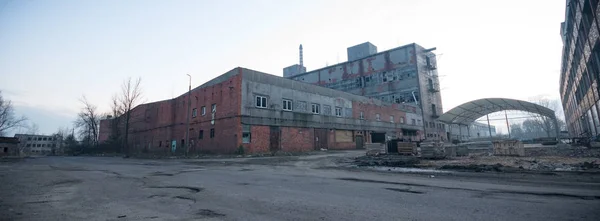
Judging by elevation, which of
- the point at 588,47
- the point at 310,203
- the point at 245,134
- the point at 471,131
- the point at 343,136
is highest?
the point at 588,47

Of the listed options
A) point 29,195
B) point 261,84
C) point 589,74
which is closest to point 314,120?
point 261,84

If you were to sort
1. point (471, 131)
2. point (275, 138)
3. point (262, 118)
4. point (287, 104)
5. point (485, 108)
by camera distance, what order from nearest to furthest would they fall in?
1. point (262, 118)
2. point (275, 138)
3. point (287, 104)
4. point (485, 108)
5. point (471, 131)

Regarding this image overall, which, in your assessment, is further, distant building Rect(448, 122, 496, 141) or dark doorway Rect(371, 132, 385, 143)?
distant building Rect(448, 122, 496, 141)

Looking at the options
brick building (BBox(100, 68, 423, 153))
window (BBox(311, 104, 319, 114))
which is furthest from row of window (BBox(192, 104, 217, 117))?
window (BBox(311, 104, 319, 114))

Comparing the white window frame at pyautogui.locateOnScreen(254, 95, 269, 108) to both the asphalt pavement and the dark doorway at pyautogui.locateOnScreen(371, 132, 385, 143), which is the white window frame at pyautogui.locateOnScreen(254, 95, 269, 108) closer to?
the asphalt pavement

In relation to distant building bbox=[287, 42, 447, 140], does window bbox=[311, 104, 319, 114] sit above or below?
below

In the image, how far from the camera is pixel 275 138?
25578 mm

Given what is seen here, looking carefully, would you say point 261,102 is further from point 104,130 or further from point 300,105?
point 104,130

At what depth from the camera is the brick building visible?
949 inches

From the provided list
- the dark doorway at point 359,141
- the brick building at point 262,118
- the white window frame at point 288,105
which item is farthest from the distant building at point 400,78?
the white window frame at point 288,105

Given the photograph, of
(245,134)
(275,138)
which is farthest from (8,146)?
(275,138)

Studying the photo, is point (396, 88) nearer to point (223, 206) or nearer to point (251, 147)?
point (251, 147)

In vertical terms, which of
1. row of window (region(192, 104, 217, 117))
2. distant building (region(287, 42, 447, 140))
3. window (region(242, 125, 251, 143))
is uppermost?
distant building (region(287, 42, 447, 140))

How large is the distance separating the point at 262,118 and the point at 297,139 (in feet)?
15.5
